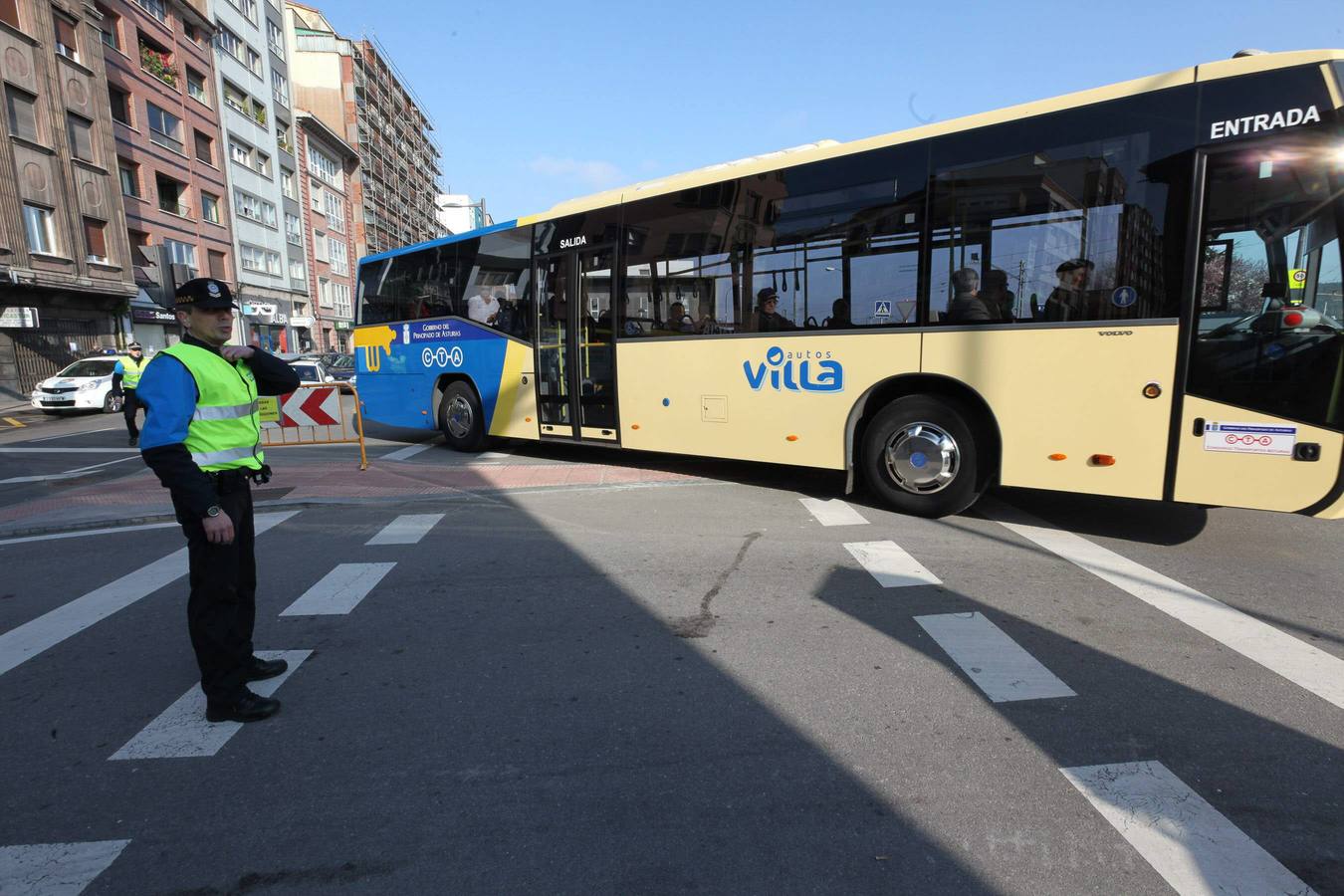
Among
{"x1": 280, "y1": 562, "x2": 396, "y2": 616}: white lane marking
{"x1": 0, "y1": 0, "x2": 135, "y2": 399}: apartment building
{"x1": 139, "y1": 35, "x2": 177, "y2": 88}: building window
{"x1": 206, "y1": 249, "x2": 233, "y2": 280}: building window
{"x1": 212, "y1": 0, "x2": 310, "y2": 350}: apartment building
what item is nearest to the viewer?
{"x1": 280, "y1": 562, "x2": 396, "y2": 616}: white lane marking

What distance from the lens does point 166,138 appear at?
107 ft

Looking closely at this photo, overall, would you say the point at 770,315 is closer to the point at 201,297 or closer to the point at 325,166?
the point at 201,297

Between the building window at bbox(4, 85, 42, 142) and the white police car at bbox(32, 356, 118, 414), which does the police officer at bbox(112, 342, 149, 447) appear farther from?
the building window at bbox(4, 85, 42, 142)

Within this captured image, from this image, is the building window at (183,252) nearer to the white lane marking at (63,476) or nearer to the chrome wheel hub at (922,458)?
the white lane marking at (63,476)

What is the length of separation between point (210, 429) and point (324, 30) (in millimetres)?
70854

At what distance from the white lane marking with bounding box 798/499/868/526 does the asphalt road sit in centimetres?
68

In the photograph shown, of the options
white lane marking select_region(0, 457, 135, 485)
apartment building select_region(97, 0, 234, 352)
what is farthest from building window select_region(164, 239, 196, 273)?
white lane marking select_region(0, 457, 135, 485)

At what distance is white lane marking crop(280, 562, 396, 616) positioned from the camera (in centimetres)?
440

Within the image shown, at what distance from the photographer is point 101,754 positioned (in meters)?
2.87

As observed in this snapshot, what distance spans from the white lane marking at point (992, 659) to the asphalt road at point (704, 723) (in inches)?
0.8

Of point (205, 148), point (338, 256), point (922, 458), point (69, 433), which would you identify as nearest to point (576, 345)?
point (922, 458)

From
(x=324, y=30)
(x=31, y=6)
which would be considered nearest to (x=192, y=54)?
(x=31, y=6)

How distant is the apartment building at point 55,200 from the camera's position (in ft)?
77.8

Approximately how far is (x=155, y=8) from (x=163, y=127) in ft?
16.2
